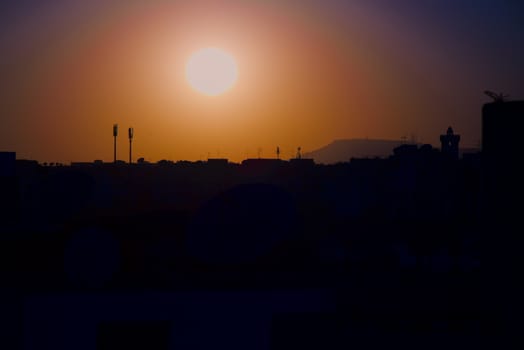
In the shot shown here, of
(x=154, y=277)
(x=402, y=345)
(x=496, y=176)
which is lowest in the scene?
(x=402, y=345)

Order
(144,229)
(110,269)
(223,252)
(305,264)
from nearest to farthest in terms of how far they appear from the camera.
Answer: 1. (110,269)
2. (223,252)
3. (305,264)
4. (144,229)

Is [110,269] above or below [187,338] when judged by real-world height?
above

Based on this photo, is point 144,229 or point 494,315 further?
point 144,229

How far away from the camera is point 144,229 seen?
58.9 feet

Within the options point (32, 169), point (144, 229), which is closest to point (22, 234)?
point (144, 229)

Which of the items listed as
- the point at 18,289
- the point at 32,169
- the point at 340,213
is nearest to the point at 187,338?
the point at 18,289

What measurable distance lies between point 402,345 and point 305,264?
11.9 feet

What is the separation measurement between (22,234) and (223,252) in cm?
745

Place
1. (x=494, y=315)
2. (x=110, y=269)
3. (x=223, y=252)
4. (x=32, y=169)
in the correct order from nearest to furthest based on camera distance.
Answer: (x=494, y=315)
(x=110, y=269)
(x=223, y=252)
(x=32, y=169)

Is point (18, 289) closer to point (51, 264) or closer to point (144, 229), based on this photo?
point (51, 264)

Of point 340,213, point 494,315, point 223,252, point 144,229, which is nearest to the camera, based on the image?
point 494,315

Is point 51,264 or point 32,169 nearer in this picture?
point 51,264

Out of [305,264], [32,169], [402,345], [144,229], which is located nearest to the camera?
[402,345]

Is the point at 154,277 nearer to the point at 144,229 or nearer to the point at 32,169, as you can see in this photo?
the point at 144,229
